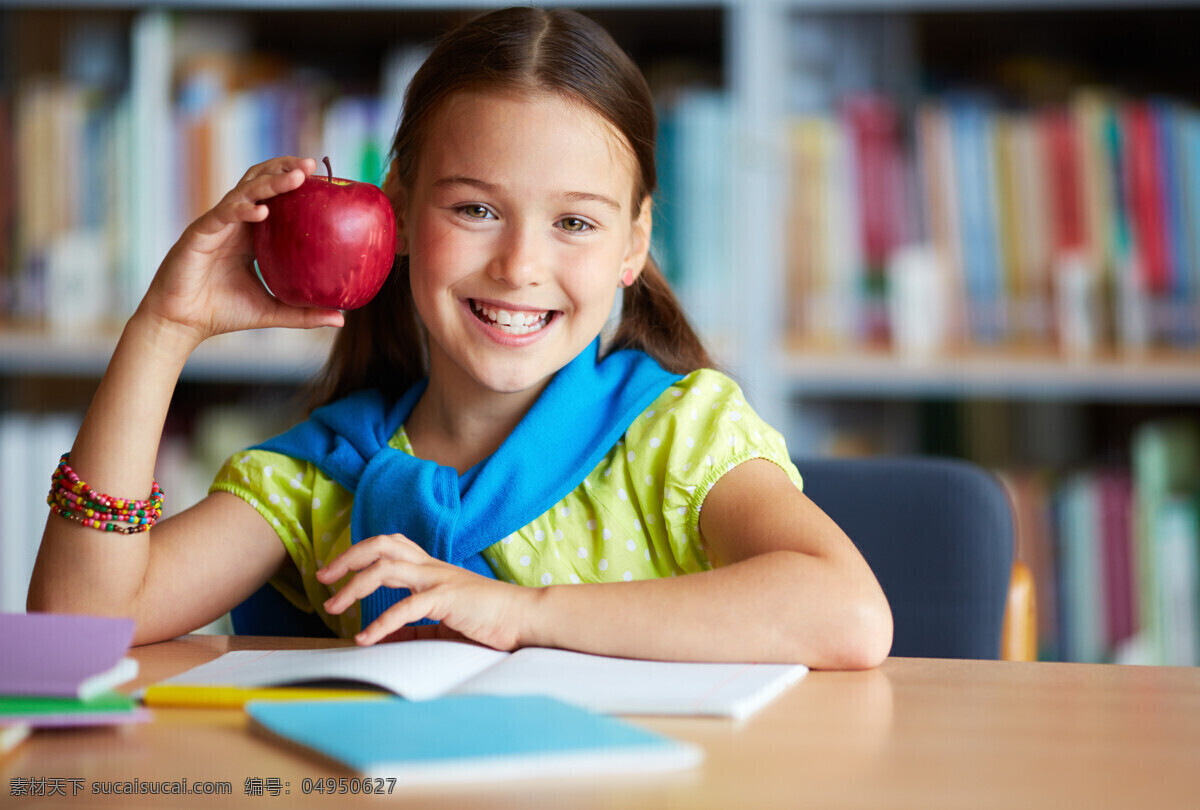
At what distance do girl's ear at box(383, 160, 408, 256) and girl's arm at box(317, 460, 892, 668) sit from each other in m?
0.44

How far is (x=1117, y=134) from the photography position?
1824mm

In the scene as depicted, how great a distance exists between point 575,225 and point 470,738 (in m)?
0.61

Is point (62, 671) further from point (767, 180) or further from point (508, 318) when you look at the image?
point (767, 180)

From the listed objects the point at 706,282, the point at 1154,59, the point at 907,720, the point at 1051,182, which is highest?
the point at 1154,59

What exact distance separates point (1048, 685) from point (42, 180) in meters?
1.79

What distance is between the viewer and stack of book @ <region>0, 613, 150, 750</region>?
61cm

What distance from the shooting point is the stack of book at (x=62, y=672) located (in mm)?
609

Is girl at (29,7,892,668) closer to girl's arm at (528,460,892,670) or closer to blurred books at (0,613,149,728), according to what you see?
girl's arm at (528,460,892,670)

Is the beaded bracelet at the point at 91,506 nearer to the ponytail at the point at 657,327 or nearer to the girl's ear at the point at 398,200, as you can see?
the girl's ear at the point at 398,200

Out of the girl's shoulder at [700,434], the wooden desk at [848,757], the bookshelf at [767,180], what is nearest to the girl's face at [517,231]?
the girl's shoulder at [700,434]

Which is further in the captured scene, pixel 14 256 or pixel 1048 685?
pixel 14 256

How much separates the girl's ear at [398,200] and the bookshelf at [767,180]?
2.28ft

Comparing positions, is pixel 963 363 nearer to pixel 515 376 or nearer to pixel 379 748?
pixel 515 376

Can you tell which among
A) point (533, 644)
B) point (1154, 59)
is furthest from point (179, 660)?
point (1154, 59)
